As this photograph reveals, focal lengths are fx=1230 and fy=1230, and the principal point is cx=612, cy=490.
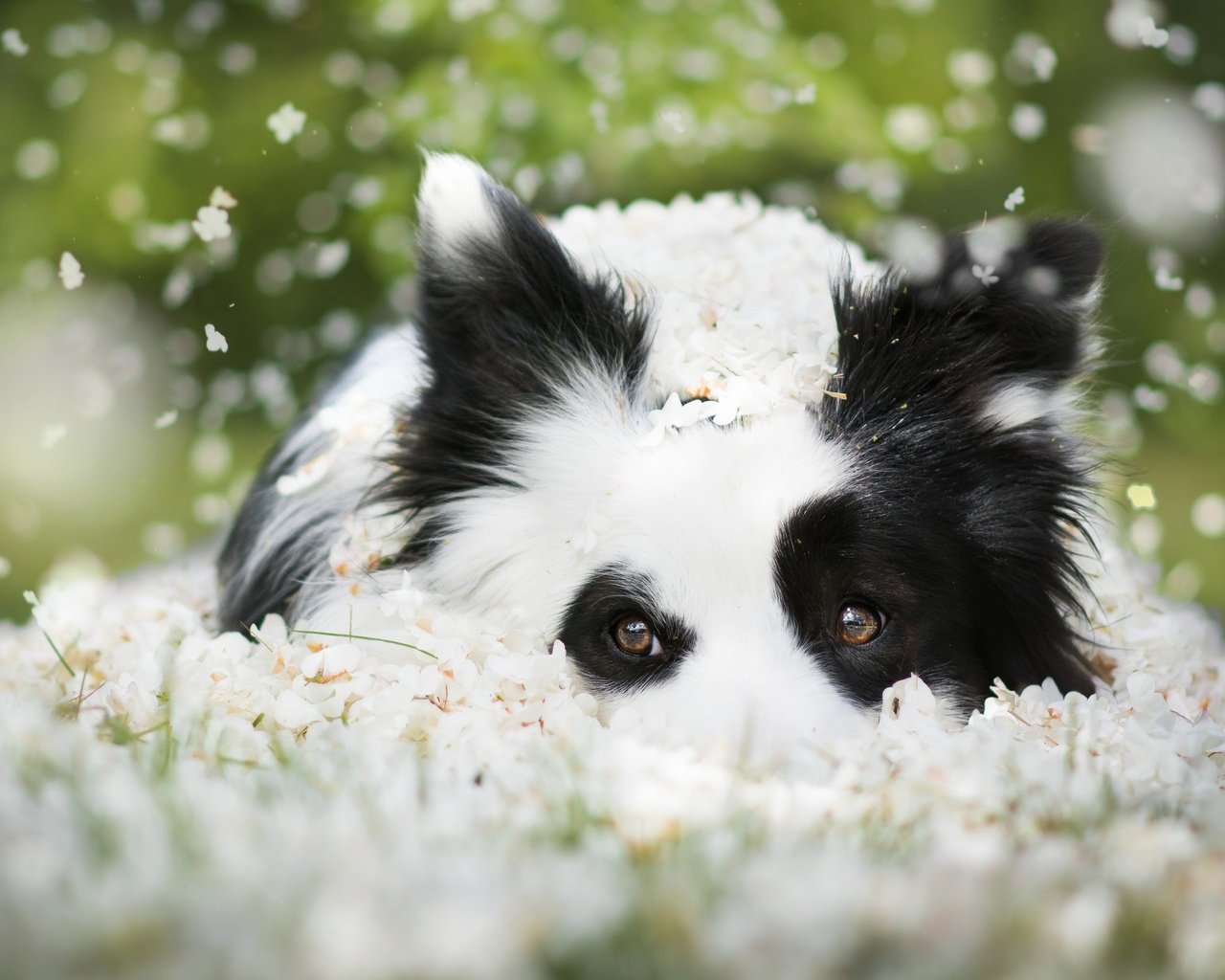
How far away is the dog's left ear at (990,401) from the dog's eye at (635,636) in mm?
497

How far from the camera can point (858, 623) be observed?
7.38 feet

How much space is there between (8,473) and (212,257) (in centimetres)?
115

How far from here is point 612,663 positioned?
2.27m

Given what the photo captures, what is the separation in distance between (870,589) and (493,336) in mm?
882

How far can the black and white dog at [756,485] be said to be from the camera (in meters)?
2.19

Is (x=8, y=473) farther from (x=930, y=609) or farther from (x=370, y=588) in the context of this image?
(x=930, y=609)

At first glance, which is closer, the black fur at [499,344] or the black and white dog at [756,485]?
the black and white dog at [756,485]

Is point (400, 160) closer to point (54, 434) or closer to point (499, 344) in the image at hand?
point (54, 434)

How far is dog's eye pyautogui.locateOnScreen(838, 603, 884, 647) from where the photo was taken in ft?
7.34

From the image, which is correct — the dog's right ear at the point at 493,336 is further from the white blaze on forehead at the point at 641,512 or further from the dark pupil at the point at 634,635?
the dark pupil at the point at 634,635

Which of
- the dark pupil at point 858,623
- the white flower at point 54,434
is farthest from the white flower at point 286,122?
the dark pupil at point 858,623

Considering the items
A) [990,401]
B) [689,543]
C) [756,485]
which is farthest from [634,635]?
[990,401]

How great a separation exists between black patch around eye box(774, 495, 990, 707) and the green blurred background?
2.02 m

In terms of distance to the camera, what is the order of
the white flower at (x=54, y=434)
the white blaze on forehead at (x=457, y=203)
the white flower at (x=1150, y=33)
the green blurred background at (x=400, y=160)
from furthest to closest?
the green blurred background at (x=400, y=160)
the white flower at (x=54, y=434)
the white flower at (x=1150, y=33)
the white blaze on forehead at (x=457, y=203)
